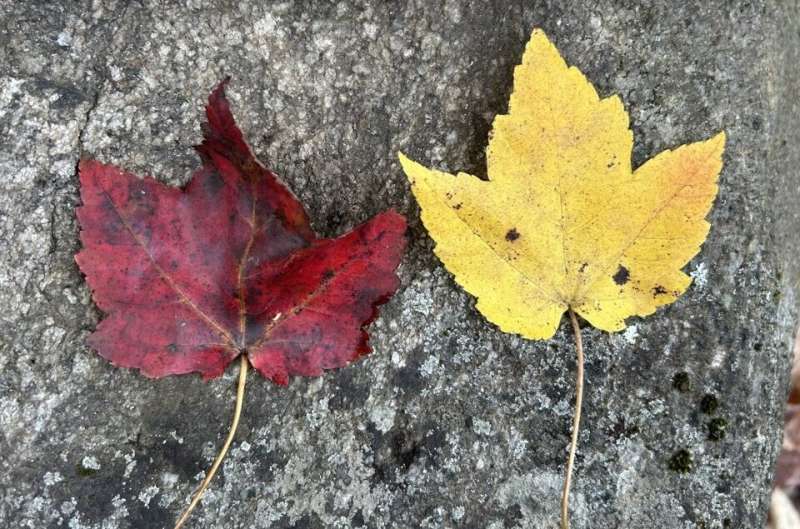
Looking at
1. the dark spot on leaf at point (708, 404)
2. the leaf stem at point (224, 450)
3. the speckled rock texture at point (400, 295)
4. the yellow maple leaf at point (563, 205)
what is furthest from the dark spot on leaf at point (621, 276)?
the leaf stem at point (224, 450)

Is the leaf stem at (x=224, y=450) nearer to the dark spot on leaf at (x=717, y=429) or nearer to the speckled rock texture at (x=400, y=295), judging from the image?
the speckled rock texture at (x=400, y=295)

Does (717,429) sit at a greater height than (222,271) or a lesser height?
lesser

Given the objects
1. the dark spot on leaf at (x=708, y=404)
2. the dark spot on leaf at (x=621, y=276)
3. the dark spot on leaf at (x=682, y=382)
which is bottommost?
the dark spot on leaf at (x=708, y=404)

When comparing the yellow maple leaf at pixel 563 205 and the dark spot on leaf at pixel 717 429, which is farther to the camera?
the dark spot on leaf at pixel 717 429

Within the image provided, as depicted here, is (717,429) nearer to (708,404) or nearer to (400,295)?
(708,404)

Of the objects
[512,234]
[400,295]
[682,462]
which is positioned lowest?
[682,462]

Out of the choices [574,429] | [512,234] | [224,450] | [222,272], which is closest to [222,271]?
[222,272]

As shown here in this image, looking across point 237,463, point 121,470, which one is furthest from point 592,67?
point 121,470

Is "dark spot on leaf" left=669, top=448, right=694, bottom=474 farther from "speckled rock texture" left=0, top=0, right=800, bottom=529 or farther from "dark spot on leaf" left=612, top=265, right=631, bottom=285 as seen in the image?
"dark spot on leaf" left=612, top=265, right=631, bottom=285
